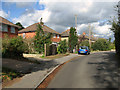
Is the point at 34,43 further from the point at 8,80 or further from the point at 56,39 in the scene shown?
the point at 56,39

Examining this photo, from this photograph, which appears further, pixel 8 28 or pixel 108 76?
pixel 8 28

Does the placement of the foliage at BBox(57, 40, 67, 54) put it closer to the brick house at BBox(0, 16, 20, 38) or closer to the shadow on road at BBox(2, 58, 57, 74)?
the brick house at BBox(0, 16, 20, 38)

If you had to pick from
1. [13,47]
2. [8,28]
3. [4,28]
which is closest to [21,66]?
[13,47]

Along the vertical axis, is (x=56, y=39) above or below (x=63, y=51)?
above

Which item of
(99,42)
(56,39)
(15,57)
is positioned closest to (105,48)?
(99,42)

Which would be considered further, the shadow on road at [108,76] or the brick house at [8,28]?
the brick house at [8,28]

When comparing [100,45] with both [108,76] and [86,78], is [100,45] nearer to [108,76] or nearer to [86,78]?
[108,76]

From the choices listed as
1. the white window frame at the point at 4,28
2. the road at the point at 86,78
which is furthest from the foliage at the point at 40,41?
the road at the point at 86,78

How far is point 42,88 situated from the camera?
17.4 feet

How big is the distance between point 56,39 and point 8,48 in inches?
1123

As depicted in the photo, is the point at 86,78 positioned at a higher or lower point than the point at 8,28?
lower

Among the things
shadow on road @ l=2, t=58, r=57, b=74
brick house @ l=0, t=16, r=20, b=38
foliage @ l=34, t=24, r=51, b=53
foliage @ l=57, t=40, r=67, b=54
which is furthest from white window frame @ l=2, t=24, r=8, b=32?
shadow on road @ l=2, t=58, r=57, b=74

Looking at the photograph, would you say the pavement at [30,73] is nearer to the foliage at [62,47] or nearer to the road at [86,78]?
the road at [86,78]

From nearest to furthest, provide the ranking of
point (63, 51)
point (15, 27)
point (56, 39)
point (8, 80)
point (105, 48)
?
point (8, 80) < point (63, 51) < point (15, 27) < point (56, 39) < point (105, 48)
